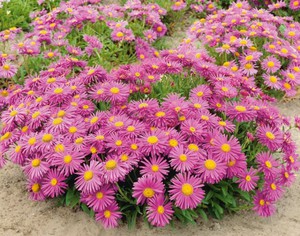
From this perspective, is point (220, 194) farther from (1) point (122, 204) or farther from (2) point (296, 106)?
(2) point (296, 106)

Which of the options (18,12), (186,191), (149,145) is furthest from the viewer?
(18,12)

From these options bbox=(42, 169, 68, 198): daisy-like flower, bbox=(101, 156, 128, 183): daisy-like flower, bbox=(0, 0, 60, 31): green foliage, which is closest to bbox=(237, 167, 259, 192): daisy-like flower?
bbox=(101, 156, 128, 183): daisy-like flower

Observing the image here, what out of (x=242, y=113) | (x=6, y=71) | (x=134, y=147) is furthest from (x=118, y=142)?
(x=6, y=71)

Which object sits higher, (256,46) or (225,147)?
(225,147)

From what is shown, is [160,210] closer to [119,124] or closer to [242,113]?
[119,124]

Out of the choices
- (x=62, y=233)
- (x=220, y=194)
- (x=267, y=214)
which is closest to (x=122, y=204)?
(x=62, y=233)

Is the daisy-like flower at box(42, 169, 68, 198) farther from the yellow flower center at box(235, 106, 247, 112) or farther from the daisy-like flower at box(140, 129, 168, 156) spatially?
the yellow flower center at box(235, 106, 247, 112)
